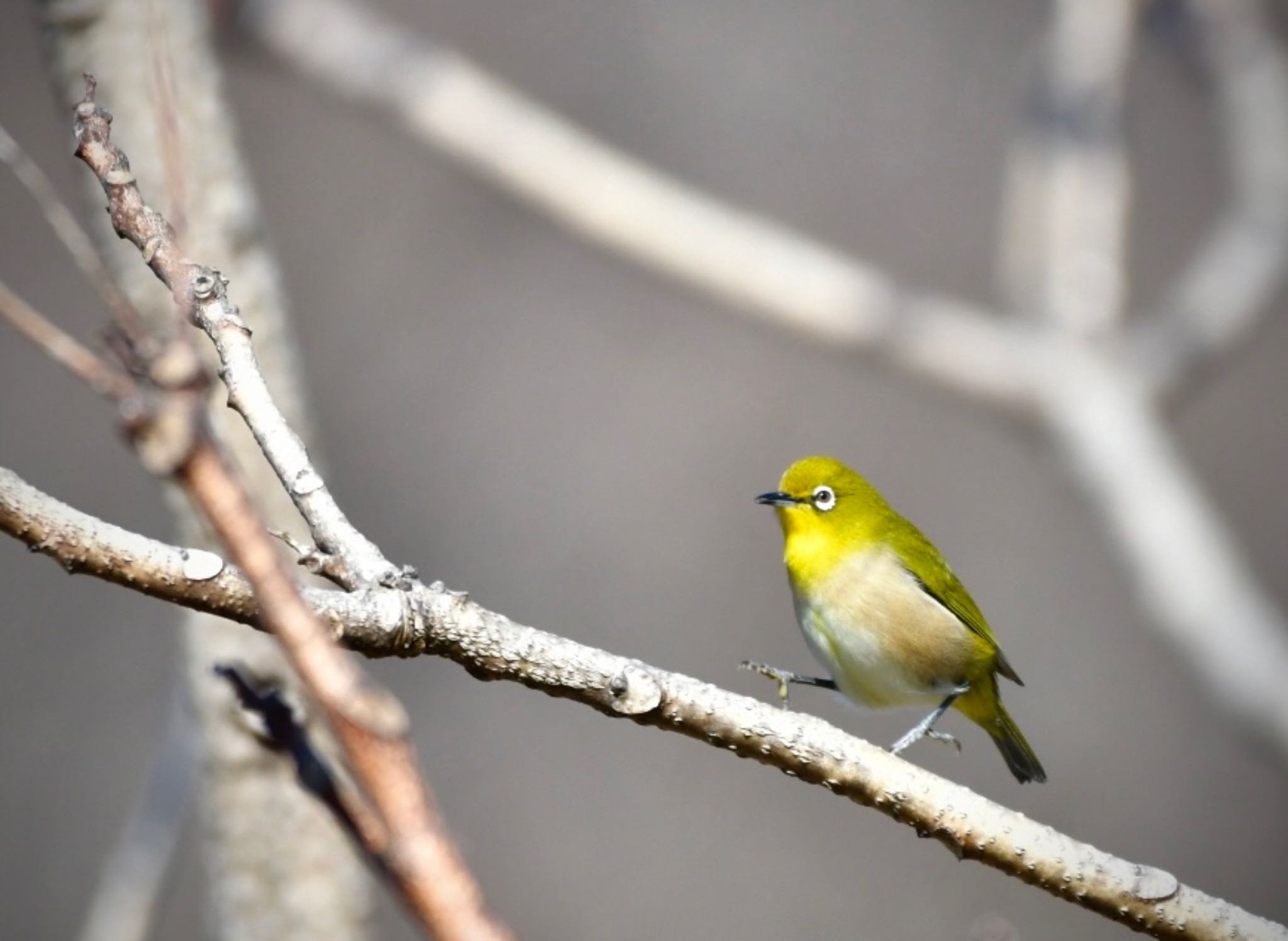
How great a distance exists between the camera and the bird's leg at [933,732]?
8.39 ft

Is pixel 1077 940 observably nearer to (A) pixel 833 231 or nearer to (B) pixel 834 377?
(B) pixel 834 377

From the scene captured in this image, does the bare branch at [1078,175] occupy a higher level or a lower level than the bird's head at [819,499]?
higher

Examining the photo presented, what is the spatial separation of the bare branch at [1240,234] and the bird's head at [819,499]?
1.36 metres

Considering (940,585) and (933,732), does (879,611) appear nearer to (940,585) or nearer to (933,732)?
(940,585)

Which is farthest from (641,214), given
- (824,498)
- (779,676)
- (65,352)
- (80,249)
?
(65,352)

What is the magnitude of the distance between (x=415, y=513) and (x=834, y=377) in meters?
2.09

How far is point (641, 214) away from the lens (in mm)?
4176

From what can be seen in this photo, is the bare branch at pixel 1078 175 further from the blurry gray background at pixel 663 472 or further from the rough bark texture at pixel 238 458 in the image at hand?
the rough bark texture at pixel 238 458

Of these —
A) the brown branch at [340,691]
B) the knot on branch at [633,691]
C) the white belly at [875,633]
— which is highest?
the white belly at [875,633]

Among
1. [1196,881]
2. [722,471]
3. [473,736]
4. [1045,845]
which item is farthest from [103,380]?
[1196,881]

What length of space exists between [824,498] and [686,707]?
5.95 feet

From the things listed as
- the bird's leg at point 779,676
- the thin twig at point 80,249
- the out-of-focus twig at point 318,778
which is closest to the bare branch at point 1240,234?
the bird's leg at point 779,676

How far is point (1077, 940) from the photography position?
5406mm

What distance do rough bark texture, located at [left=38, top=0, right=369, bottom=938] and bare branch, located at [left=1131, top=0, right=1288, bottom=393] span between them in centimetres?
279
